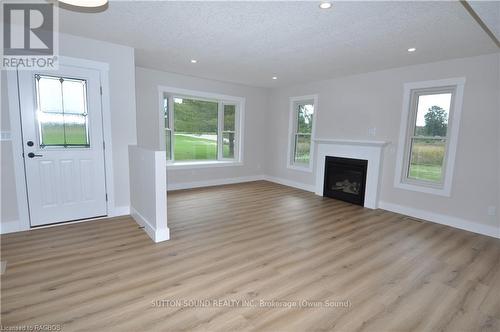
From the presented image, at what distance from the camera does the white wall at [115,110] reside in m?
3.03

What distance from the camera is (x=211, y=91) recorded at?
5.84 meters

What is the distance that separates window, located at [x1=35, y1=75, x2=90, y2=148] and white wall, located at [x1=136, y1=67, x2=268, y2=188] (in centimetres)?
154

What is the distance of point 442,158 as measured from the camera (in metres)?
3.91

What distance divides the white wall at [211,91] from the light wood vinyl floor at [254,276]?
6.92ft

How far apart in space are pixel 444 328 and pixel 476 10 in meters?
2.33

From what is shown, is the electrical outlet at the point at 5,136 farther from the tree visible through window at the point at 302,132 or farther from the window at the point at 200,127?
the tree visible through window at the point at 302,132

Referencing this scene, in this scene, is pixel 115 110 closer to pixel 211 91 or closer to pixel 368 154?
pixel 211 91

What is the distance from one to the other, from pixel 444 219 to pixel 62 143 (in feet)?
18.9

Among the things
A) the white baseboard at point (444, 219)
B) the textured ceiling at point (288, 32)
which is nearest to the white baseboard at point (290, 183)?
the white baseboard at point (444, 219)

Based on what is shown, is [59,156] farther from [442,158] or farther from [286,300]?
[442,158]

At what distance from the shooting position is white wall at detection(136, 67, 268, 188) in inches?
196

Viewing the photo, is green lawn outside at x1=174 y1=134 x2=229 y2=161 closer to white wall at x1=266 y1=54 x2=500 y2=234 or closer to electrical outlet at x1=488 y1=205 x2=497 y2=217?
white wall at x1=266 y1=54 x2=500 y2=234

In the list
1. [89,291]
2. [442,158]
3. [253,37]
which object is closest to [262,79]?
[253,37]

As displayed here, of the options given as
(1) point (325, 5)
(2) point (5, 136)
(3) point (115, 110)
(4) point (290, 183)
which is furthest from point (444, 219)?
(2) point (5, 136)
